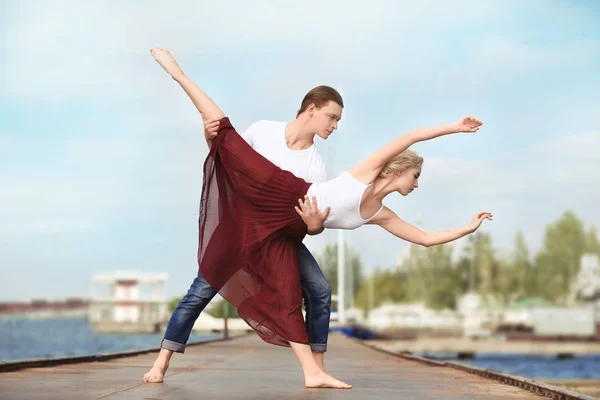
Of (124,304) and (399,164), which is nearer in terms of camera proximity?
(399,164)

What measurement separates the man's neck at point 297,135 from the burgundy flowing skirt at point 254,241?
0.94 ft

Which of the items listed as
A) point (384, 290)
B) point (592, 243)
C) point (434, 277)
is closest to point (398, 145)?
point (592, 243)

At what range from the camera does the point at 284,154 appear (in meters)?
5.67

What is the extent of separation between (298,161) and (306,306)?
951 mm

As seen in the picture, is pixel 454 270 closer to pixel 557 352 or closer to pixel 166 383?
pixel 557 352

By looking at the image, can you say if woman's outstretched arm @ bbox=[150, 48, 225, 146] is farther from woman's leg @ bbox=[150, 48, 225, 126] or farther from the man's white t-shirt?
the man's white t-shirt

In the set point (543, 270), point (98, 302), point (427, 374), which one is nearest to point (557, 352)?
point (543, 270)

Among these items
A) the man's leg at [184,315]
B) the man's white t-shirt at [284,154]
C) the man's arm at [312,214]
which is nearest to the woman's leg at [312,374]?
the man's leg at [184,315]

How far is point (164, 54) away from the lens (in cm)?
586

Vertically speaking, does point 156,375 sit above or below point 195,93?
below

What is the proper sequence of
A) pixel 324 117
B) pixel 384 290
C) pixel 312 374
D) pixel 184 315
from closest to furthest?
pixel 312 374
pixel 324 117
pixel 184 315
pixel 384 290

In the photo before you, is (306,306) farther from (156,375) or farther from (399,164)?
(399,164)

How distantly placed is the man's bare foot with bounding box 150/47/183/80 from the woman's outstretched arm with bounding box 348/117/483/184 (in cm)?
129

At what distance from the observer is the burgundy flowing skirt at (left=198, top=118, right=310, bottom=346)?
5.49 m
